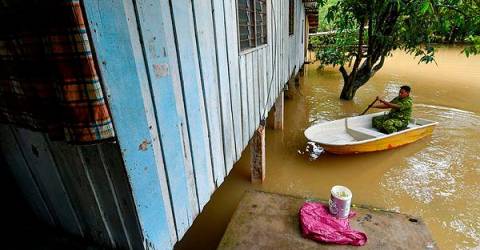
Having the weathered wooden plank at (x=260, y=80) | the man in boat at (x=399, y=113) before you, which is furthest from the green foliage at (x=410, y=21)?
the weathered wooden plank at (x=260, y=80)

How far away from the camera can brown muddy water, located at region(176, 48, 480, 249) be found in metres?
4.06

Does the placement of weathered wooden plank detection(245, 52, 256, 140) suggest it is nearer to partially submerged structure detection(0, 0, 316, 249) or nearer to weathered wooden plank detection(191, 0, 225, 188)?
partially submerged structure detection(0, 0, 316, 249)

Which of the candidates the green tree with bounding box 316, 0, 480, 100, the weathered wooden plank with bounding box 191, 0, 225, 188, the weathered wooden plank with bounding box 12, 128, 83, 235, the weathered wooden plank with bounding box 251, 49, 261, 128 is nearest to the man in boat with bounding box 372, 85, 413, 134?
the green tree with bounding box 316, 0, 480, 100

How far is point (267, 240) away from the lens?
108 inches

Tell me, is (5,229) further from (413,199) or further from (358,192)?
(413,199)

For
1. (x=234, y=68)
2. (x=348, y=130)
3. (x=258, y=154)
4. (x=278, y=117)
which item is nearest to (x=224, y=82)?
(x=234, y=68)

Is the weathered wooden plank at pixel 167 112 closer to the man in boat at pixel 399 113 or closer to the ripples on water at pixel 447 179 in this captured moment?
the ripples on water at pixel 447 179

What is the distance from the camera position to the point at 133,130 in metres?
1.39

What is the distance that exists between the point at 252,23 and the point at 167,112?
8.29 feet

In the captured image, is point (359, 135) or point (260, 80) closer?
point (260, 80)

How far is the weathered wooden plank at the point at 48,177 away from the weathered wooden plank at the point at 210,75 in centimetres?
108

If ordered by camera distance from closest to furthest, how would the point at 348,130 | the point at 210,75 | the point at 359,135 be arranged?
the point at 210,75, the point at 359,135, the point at 348,130

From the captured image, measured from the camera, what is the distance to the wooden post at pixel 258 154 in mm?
4585

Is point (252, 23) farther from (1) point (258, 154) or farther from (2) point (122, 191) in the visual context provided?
(2) point (122, 191)
